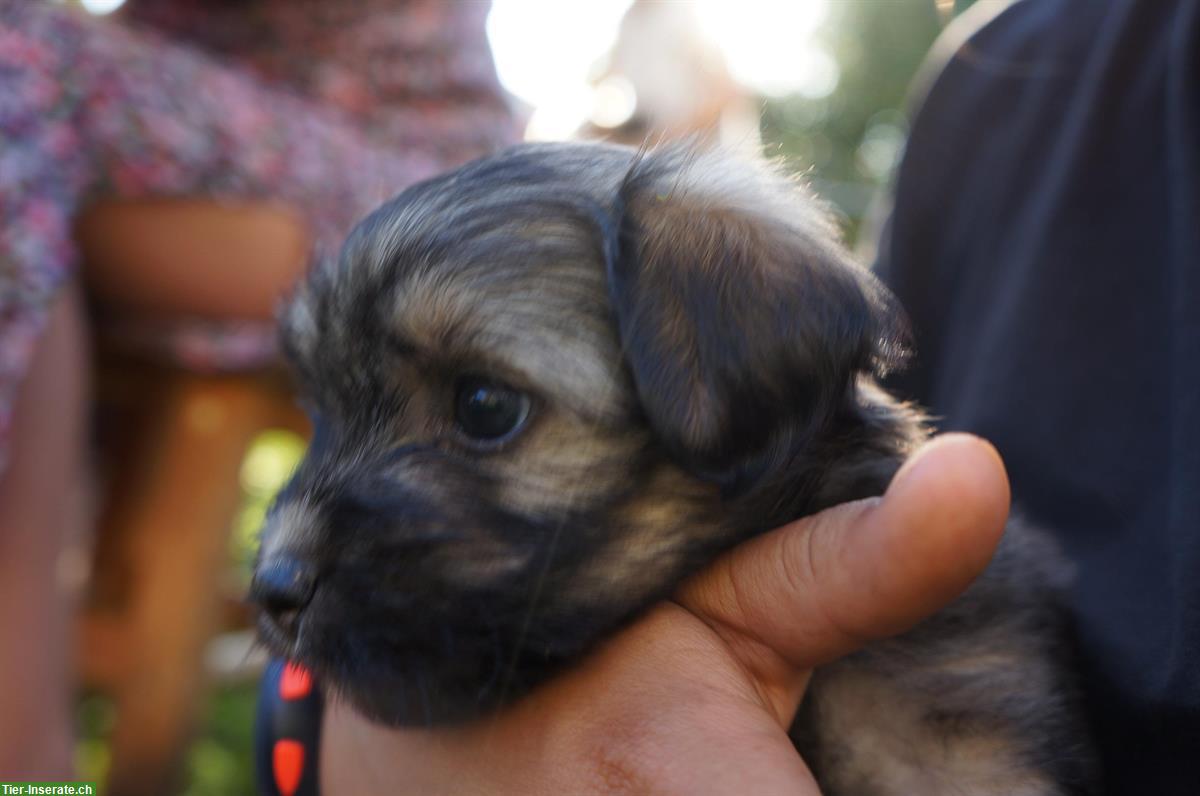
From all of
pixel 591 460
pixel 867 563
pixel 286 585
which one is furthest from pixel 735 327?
pixel 286 585

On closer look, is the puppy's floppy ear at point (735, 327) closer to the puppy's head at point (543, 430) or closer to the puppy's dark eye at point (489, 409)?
the puppy's head at point (543, 430)

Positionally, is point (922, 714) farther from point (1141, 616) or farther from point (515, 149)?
point (515, 149)

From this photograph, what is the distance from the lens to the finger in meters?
1.02

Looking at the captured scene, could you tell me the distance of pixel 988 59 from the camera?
213cm

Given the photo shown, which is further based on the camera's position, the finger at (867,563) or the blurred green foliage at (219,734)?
the blurred green foliage at (219,734)

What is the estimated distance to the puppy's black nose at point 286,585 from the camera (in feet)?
4.11

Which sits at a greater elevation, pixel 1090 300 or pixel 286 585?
pixel 1090 300

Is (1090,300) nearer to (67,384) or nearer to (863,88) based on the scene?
(67,384)

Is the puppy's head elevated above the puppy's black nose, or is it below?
above

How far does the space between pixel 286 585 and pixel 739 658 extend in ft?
1.91

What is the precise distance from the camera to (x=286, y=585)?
1.25m

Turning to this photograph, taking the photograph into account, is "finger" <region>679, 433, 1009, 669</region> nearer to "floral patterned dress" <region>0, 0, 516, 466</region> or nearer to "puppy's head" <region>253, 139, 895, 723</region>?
"puppy's head" <region>253, 139, 895, 723</region>

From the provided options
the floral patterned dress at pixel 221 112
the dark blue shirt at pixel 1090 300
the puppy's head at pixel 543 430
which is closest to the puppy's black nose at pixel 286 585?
the puppy's head at pixel 543 430

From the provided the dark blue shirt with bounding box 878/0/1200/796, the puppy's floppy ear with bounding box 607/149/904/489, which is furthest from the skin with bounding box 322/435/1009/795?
the dark blue shirt with bounding box 878/0/1200/796
